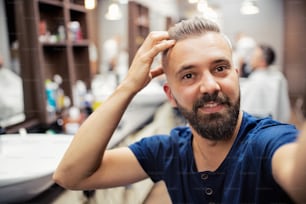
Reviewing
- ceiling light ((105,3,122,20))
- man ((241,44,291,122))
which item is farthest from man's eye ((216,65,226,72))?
ceiling light ((105,3,122,20))

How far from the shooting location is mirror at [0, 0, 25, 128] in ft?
3.41

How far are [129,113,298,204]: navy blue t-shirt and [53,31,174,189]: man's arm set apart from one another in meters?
0.11

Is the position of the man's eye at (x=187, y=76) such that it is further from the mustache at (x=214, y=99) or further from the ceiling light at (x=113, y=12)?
the ceiling light at (x=113, y=12)

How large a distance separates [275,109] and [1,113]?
1146mm

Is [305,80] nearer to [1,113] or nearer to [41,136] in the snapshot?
[41,136]

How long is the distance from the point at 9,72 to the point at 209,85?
82 cm

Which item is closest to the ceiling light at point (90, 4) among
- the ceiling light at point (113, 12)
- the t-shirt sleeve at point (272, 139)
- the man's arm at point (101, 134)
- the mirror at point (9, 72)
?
the ceiling light at point (113, 12)

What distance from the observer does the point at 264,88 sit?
1.40m

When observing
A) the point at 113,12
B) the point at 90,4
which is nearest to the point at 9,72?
the point at 90,4

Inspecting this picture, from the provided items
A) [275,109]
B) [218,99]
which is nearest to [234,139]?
[218,99]

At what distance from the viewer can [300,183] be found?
407 millimetres

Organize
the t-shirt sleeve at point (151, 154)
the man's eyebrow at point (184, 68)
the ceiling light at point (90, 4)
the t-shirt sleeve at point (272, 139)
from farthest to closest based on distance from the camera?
the ceiling light at point (90, 4) < the t-shirt sleeve at point (151, 154) < the man's eyebrow at point (184, 68) < the t-shirt sleeve at point (272, 139)

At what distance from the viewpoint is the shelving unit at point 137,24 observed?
1.63 m

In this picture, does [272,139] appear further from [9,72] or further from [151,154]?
[9,72]
